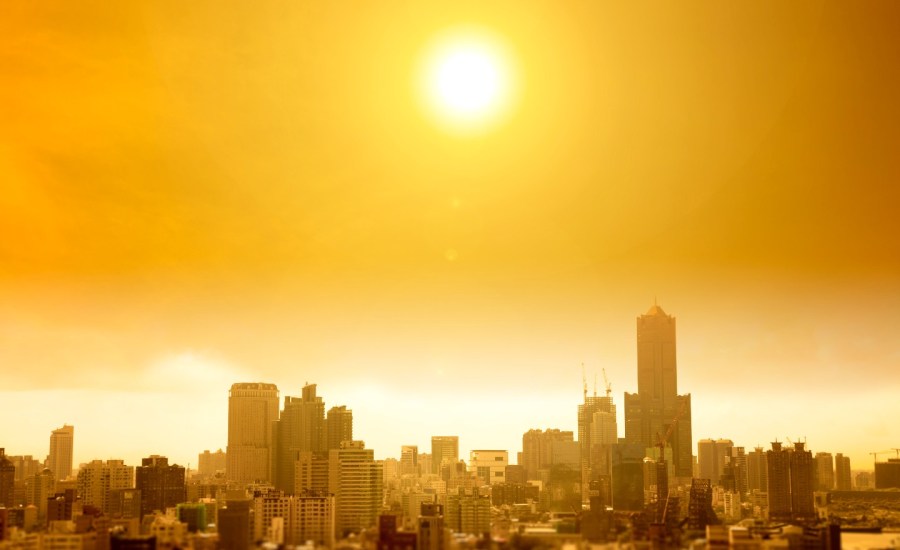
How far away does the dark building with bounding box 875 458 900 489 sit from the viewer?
23.4 m

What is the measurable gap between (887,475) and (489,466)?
9.98m

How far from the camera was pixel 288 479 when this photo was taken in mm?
22750

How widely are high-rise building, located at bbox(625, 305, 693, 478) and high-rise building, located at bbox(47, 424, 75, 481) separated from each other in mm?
14010

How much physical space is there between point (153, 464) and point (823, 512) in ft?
45.5

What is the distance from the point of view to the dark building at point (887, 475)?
76.9ft

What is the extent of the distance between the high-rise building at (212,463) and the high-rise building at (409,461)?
4520 mm

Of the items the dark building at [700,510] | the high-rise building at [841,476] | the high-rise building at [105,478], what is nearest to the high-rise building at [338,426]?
the high-rise building at [105,478]

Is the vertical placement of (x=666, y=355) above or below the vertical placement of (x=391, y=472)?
above

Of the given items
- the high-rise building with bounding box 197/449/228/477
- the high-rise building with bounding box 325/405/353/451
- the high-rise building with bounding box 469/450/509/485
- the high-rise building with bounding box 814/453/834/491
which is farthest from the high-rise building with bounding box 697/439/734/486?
the high-rise building with bounding box 197/449/228/477

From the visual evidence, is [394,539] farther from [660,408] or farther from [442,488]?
[660,408]

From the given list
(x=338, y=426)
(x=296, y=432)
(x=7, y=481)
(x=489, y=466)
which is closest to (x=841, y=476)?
(x=489, y=466)

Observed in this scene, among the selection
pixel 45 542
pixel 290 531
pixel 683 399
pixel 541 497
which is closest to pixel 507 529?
pixel 290 531

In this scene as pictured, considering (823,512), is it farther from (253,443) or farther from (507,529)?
(253,443)

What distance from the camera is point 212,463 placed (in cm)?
2611
